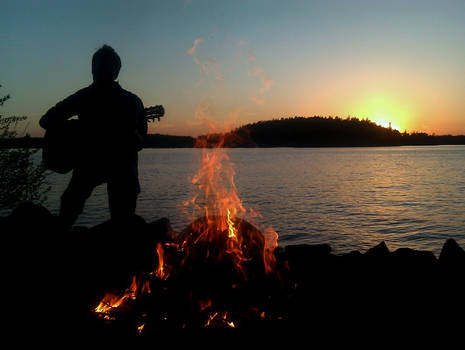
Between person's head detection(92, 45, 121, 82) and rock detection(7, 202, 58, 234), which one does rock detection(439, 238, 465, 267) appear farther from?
rock detection(7, 202, 58, 234)

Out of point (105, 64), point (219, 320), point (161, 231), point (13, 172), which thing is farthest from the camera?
point (13, 172)

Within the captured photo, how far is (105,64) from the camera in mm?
6812

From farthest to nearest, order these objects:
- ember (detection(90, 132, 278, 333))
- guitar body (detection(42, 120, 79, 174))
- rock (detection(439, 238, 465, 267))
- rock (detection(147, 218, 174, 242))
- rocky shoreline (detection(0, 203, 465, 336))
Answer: rock (detection(439, 238, 465, 267)), rock (detection(147, 218, 174, 242)), guitar body (detection(42, 120, 79, 174)), rocky shoreline (detection(0, 203, 465, 336)), ember (detection(90, 132, 278, 333))

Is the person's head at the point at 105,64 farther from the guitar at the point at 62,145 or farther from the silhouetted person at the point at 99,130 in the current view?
the guitar at the point at 62,145

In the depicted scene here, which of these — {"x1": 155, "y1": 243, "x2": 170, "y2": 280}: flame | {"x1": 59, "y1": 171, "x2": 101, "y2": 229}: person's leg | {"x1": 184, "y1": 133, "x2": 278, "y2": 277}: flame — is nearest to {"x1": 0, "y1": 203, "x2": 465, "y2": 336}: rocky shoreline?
{"x1": 155, "y1": 243, "x2": 170, "y2": 280}: flame

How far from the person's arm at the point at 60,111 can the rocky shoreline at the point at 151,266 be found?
1772mm

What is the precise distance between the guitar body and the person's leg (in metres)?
0.29

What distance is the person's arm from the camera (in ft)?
22.6

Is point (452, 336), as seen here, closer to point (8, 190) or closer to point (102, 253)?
point (102, 253)

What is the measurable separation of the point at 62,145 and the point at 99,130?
0.66m

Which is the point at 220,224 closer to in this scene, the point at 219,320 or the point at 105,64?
the point at 219,320

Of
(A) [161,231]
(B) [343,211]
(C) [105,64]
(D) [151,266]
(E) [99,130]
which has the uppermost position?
(C) [105,64]

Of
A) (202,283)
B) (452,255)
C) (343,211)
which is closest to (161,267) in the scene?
(202,283)

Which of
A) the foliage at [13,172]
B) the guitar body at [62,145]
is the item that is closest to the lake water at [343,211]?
the foliage at [13,172]
